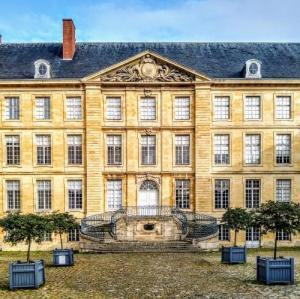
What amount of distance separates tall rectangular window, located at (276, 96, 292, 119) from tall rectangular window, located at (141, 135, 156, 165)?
846 cm

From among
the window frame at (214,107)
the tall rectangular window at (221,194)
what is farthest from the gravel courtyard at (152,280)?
the window frame at (214,107)

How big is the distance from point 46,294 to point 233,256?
9338mm

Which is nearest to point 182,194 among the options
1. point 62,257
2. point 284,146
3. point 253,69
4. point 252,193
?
point 252,193

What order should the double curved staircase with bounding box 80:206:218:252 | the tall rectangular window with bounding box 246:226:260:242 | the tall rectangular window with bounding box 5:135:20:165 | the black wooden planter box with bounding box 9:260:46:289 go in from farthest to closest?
1. the tall rectangular window with bounding box 5:135:20:165
2. the tall rectangular window with bounding box 246:226:260:242
3. the double curved staircase with bounding box 80:206:218:252
4. the black wooden planter box with bounding box 9:260:46:289

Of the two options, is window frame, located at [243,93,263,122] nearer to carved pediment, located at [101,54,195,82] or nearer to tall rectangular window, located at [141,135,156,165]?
carved pediment, located at [101,54,195,82]

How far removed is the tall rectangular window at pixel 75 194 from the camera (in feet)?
112

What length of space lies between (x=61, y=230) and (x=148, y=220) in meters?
6.07

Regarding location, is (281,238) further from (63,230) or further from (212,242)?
(63,230)

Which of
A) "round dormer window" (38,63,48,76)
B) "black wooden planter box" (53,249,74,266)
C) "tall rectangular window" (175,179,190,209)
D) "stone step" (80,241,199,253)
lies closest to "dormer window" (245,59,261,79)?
"tall rectangular window" (175,179,190,209)

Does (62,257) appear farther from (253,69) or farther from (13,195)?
(253,69)

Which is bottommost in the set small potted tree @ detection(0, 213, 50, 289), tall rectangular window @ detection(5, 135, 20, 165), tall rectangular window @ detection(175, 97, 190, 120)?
small potted tree @ detection(0, 213, 50, 289)

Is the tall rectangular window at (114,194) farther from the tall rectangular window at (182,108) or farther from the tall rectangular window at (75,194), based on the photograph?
the tall rectangular window at (182,108)

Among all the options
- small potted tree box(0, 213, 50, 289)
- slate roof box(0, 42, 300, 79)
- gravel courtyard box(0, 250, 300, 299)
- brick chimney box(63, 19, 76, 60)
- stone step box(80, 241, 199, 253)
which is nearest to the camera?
gravel courtyard box(0, 250, 300, 299)

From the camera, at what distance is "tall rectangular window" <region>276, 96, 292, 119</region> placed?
34344 millimetres
